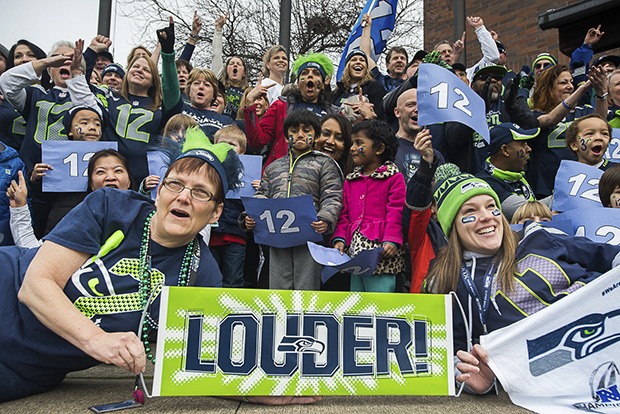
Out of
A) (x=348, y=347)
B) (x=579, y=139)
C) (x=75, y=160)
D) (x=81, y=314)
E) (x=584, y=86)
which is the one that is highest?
(x=584, y=86)

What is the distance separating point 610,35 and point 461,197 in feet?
29.4

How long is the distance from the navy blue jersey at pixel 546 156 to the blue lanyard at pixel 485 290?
3.07 metres

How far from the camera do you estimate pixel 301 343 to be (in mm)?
2330

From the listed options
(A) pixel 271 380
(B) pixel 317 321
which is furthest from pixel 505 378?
(A) pixel 271 380

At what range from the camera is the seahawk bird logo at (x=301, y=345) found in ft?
7.61

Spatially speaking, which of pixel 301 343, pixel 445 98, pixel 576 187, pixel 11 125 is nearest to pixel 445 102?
pixel 445 98

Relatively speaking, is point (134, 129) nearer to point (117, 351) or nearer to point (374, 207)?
point (374, 207)

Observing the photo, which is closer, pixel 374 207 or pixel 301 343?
pixel 301 343

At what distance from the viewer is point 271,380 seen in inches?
89.5

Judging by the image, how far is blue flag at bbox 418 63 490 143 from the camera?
144 inches

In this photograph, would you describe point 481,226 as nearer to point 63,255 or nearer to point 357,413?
point 357,413

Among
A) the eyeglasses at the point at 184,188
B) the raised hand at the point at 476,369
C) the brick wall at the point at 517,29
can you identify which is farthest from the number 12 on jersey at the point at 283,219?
the brick wall at the point at 517,29

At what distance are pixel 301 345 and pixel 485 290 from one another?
3.26ft

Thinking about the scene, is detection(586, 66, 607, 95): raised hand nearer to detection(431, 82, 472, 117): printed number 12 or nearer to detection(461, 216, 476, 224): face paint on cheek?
detection(431, 82, 472, 117): printed number 12
